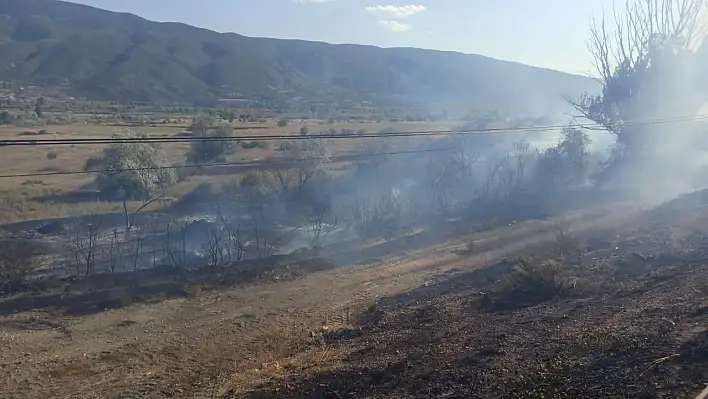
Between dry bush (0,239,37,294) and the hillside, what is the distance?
243 ft

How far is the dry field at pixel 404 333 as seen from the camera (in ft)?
26.5

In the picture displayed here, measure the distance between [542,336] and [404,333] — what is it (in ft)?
9.80

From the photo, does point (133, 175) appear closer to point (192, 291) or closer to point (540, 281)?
point (192, 291)

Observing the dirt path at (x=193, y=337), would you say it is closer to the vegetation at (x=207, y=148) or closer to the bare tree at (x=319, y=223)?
the bare tree at (x=319, y=223)

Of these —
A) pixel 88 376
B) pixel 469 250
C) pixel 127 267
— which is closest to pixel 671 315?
pixel 88 376

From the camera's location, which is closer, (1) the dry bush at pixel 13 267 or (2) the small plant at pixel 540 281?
(2) the small plant at pixel 540 281

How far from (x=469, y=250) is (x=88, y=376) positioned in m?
12.9

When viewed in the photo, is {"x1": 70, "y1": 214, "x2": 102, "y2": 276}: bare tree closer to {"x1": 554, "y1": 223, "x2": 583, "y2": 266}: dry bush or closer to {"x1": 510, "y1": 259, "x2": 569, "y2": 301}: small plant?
{"x1": 510, "y1": 259, "x2": 569, "y2": 301}: small plant

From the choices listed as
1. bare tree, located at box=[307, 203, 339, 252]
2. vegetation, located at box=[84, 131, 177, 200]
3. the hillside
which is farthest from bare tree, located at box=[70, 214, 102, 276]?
the hillside

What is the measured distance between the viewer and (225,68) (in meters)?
116

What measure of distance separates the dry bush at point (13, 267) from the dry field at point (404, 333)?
214 cm

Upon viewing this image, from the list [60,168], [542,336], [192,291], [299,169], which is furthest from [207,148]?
[542,336]

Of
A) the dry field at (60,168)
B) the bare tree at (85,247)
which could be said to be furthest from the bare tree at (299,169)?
the bare tree at (85,247)

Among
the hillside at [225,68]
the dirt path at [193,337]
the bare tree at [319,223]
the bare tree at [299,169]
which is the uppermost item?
the hillside at [225,68]
